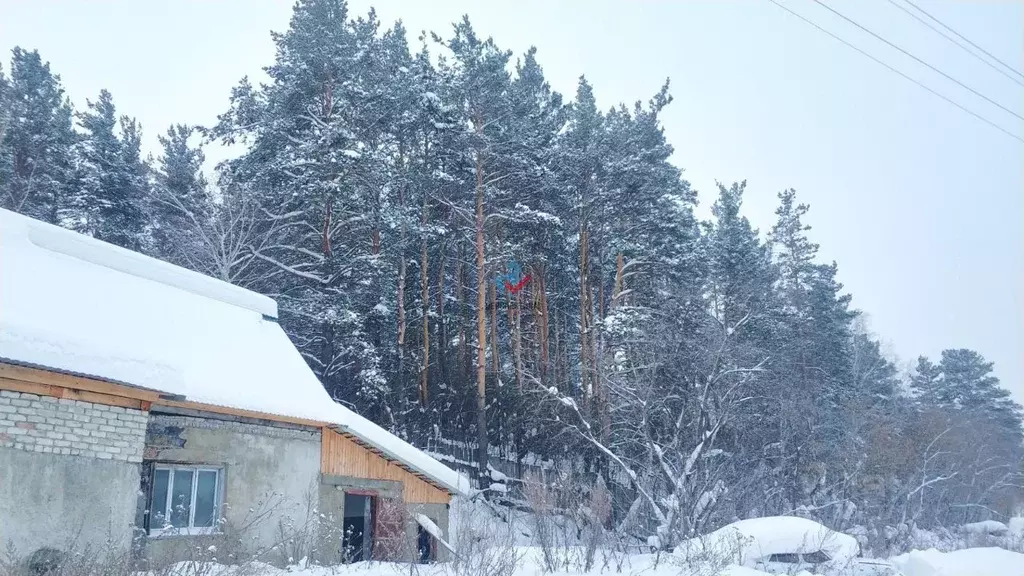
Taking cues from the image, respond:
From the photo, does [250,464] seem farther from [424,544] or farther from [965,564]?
[965,564]

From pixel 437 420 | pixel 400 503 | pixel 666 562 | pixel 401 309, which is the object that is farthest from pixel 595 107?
pixel 666 562

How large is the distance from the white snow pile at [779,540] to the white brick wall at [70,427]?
361 inches

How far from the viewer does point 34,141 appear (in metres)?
27.5

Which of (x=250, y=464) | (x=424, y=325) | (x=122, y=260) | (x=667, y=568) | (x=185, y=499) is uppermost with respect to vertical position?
(x=424, y=325)

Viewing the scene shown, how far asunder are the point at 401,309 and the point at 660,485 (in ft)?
31.6

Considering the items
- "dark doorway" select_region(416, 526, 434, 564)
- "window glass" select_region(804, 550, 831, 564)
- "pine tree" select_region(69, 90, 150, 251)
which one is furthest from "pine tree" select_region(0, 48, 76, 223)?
"window glass" select_region(804, 550, 831, 564)

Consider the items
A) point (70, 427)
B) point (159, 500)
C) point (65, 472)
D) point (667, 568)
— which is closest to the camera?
point (65, 472)

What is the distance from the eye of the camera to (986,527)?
106 feet

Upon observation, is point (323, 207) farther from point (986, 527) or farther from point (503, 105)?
point (986, 527)

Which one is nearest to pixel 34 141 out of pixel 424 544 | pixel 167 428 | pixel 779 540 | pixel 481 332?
pixel 481 332

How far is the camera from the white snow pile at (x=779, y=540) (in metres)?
13.5

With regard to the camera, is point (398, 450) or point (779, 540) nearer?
point (779, 540)

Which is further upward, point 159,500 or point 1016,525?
point 159,500

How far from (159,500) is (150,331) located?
284 cm
